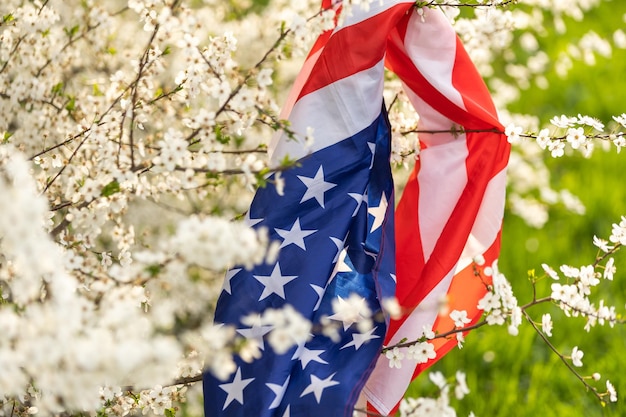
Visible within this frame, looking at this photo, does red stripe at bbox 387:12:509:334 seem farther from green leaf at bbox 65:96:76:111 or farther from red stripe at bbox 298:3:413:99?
green leaf at bbox 65:96:76:111

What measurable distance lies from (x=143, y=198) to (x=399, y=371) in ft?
3.49

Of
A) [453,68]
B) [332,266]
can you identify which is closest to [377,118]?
[453,68]

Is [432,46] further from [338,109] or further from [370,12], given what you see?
[338,109]

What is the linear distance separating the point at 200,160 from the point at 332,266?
0.55 m

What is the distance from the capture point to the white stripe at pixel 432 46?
2.22 m

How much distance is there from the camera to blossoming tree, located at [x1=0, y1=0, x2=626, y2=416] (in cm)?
124

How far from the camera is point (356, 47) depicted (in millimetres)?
2125

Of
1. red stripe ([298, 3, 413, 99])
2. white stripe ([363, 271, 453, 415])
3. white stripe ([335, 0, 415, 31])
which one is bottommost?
white stripe ([363, 271, 453, 415])

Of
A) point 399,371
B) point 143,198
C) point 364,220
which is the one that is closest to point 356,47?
point 364,220

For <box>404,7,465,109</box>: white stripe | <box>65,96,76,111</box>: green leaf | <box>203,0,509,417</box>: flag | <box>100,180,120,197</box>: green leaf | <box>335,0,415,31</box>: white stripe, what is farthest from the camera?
<box>65,96,76,111</box>: green leaf

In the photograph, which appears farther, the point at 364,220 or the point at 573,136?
the point at 364,220

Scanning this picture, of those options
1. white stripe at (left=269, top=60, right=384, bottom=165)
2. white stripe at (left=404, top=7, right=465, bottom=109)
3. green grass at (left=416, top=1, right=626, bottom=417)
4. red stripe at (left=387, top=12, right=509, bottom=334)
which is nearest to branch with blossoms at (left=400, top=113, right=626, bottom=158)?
red stripe at (left=387, top=12, right=509, bottom=334)

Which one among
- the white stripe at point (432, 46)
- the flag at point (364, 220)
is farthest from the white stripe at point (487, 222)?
the white stripe at point (432, 46)

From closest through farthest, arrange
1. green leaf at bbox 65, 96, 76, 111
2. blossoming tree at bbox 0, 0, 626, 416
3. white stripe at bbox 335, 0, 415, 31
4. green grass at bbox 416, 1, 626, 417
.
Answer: blossoming tree at bbox 0, 0, 626, 416 < white stripe at bbox 335, 0, 415, 31 < green leaf at bbox 65, 96, 76, 111 < green grass at bbox 416, 1, 626, 417
